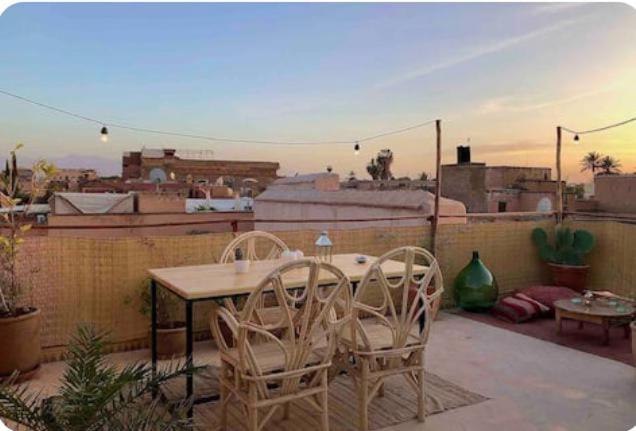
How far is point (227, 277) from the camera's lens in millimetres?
3314

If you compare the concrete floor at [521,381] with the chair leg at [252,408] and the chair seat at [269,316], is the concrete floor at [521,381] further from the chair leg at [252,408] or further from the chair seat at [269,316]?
the chair seat at [269,316]

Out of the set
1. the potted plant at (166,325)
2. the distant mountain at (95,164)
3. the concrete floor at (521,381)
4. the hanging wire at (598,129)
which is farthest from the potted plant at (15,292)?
the distant mountain at (95,164)

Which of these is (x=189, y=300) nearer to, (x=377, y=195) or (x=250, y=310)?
(x=250, y=310)

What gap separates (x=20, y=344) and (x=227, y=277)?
1675 mm

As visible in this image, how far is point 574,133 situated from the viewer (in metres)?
7.41

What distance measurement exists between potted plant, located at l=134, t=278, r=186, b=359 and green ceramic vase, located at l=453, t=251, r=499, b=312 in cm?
321

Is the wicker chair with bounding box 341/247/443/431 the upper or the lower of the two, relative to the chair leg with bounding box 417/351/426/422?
upper

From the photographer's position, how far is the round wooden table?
4734 mm

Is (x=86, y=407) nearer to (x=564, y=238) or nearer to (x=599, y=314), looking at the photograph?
(x=599, y=314)

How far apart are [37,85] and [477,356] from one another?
7.75m

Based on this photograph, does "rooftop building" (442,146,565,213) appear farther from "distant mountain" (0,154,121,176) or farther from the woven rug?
the woven rug

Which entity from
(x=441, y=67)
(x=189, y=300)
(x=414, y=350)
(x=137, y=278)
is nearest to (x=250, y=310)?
(x=189, y=300)

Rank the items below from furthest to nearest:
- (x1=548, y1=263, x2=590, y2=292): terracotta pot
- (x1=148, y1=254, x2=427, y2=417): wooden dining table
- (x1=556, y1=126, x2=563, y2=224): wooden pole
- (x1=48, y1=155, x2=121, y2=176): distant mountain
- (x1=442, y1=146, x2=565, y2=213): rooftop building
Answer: (x1=48, y1=155, x2=121, y2=176): distant mountain → (x1=442, y1=146, x2=565, y2=213): rooftop building → (x1=556, y1=126, x2=563, y2=224): wooden pole → (x1=548, y1=263, x2=590, y2=292): terracotta pot → (x1=148, y1=254, x2=427, y2=417): wooden dining table

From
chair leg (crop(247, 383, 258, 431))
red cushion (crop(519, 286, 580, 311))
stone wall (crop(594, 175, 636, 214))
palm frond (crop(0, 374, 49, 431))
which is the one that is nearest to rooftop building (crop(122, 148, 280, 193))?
stone wall (crop(594, 175, 636, 214))
